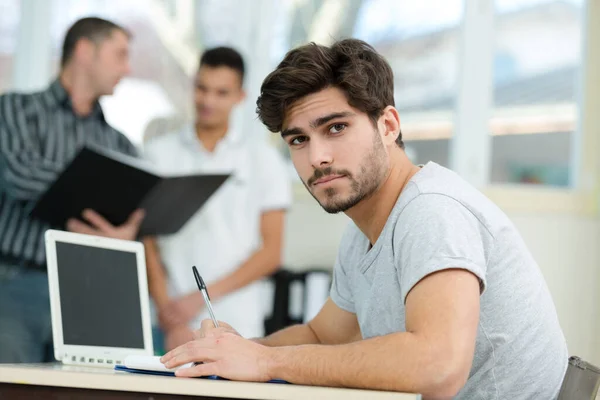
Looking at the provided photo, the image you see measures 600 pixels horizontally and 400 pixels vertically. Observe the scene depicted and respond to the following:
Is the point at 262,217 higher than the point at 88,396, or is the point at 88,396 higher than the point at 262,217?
the point at 262,217

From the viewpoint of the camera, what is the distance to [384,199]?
1629mm

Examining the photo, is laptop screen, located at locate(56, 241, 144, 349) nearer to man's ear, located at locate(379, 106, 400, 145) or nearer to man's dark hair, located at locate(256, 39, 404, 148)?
man's dark hair, located at locate(256, 39, 404, 148)

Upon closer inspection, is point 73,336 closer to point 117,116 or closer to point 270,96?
point 270,96

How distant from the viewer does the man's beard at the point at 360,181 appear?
158cm

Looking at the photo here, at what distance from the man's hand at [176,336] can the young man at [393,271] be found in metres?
1.31

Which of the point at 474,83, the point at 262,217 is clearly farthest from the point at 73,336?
the point at 474,83

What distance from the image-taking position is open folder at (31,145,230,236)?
2.65 metres

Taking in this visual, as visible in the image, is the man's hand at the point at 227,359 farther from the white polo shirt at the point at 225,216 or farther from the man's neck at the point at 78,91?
the man's neck at the point at 78,91

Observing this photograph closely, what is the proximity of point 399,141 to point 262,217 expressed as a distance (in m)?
1.67

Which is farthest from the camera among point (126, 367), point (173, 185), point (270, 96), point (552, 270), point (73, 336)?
Answer: point (552, 270)

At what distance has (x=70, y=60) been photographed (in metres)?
3.20

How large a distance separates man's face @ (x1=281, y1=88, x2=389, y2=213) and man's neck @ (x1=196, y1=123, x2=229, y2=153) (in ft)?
5.96

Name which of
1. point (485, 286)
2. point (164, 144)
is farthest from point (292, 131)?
point (164, 144)

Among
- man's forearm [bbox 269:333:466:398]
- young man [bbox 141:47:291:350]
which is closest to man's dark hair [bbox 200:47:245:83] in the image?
young man [bbox 141:47:291:350]
